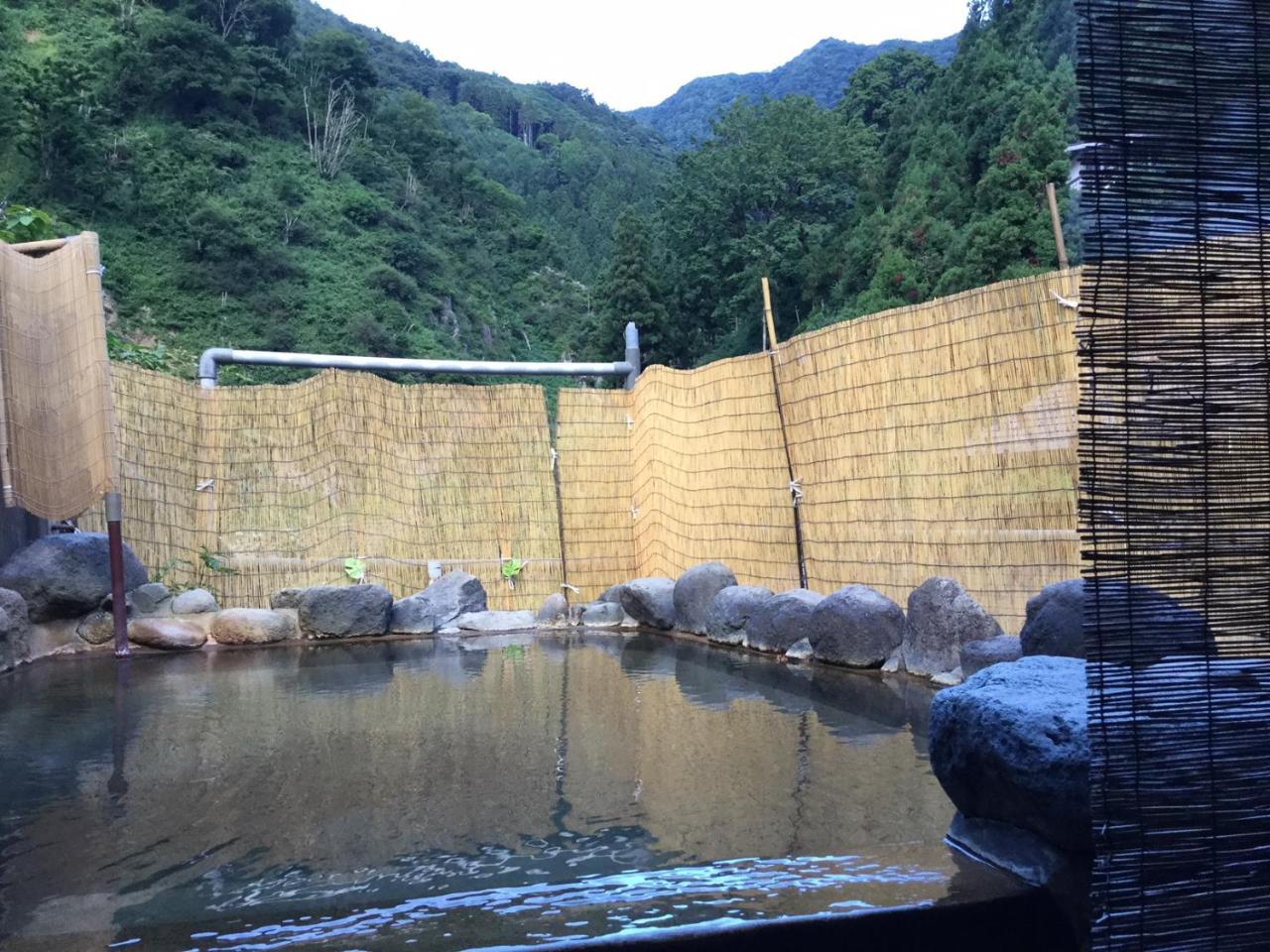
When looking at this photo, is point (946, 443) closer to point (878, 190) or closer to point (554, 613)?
point (554, 613)

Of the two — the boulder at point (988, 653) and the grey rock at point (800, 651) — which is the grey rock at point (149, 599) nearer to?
the grey rock at point (800, 651)

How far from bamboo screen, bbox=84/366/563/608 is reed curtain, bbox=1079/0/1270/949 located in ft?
19.7

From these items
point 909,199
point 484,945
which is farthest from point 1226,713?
point 909,199

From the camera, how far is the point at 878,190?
28.5 m

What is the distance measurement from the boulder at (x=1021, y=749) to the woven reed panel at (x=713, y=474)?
3.39 meters

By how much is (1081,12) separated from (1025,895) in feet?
4.84

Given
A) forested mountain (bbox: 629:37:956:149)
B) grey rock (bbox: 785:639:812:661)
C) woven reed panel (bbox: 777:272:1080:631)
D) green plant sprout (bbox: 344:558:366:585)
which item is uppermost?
forested mountain (bbox: 629:37:956:149)

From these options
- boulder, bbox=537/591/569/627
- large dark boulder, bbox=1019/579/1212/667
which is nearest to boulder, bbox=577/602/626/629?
boulder, bbox=537/591/569/627

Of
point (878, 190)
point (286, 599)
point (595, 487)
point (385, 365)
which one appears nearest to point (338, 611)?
point (286, 599)

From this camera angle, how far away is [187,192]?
87.5 ft

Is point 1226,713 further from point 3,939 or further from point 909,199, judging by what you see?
Result: point 909,199

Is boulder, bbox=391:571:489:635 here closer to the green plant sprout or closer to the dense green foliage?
the green plant sprout

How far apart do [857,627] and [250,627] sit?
3589 millimetres

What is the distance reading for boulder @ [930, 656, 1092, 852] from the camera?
1937 mm
